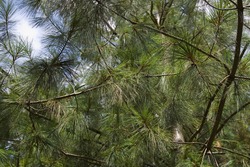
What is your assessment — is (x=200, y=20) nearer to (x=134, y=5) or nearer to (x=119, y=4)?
(x=134, y=5)

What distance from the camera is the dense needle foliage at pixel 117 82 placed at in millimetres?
1677

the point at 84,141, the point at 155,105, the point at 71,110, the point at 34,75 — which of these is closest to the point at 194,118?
the point at 155,105

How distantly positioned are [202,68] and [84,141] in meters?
1.13

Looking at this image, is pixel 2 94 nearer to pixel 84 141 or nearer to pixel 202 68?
pixel 84 141

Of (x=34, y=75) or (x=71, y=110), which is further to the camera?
(x=71, y=110)

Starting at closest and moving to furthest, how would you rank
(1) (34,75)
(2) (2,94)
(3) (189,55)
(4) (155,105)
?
1. (3) (189,55)
2. (1) (34,75)
3. (2) (2,94)
4. (4) (155,105)

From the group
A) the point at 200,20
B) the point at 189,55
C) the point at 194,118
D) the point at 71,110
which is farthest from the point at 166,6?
the point at 189,55

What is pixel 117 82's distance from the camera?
1.98m

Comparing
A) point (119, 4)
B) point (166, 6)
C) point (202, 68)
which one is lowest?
point (202, 68)

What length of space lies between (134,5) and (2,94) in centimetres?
82

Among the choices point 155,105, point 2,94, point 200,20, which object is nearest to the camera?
point 2,94

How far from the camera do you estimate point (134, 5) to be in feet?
6.01

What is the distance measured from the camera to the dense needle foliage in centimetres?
168

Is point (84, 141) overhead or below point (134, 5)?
below
